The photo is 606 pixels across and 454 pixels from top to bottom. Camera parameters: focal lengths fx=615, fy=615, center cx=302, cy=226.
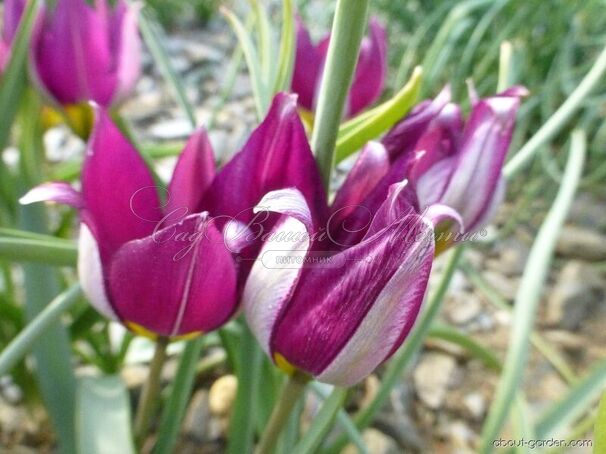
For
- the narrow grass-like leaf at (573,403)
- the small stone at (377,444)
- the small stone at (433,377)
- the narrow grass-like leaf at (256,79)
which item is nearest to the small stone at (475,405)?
the small stone at (433,377)

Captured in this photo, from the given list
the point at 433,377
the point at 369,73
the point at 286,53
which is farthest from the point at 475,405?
the point at 286,53

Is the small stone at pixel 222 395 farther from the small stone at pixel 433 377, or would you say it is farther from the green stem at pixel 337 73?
the green stem at pixel 337 73

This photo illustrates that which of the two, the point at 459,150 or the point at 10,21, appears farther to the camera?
the point at 10,21

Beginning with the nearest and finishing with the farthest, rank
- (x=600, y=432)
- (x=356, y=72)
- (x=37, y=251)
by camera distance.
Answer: (x=600, y=432) < (x=37, y=251) < (x=356, y=72)

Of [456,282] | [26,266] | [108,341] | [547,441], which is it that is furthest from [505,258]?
[26,266]

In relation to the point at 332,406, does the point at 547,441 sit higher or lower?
lower

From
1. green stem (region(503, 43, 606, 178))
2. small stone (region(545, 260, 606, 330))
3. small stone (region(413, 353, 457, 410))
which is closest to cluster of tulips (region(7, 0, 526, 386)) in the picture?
green stem (region(503, 43, 606, 178))

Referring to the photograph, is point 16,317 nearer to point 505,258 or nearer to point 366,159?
point 366,159

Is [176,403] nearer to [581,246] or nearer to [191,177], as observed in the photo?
[191,177]
